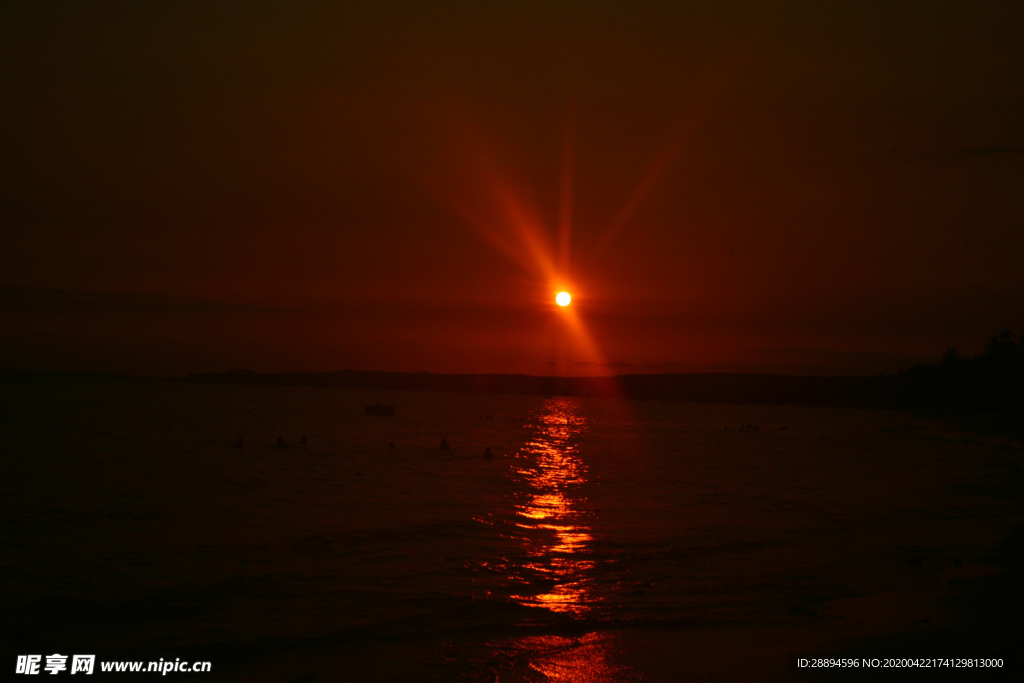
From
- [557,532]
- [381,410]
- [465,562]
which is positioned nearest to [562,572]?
[465,562]

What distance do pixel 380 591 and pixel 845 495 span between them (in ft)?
67.9

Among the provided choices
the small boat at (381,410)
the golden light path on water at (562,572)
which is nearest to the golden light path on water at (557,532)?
the golden light path on water at (562,572)

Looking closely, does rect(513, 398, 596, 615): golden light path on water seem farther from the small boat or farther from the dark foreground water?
the small boat

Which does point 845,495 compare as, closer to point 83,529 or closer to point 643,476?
point 643,476

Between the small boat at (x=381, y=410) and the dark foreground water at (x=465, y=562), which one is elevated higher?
the small boat at (x=381, y=410)

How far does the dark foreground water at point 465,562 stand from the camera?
10.4 meters

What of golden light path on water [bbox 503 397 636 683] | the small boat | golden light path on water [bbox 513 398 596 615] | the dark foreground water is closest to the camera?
golden light path on water [bbox 503 397 636 683]

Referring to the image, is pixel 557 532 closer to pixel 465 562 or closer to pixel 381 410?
pixel 465 562

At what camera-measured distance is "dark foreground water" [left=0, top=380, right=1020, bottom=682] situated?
408 inches

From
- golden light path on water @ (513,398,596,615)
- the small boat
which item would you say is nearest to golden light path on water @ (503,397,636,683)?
golden light path on water @ (513,398,596,615)

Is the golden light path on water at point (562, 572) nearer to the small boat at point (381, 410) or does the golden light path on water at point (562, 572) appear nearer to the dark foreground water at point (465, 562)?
the dark foreground water at point (465, 562)

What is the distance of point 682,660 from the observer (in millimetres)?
9508

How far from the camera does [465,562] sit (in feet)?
51.5

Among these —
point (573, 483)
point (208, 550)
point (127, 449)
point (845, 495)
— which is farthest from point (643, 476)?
point (127, 449)
